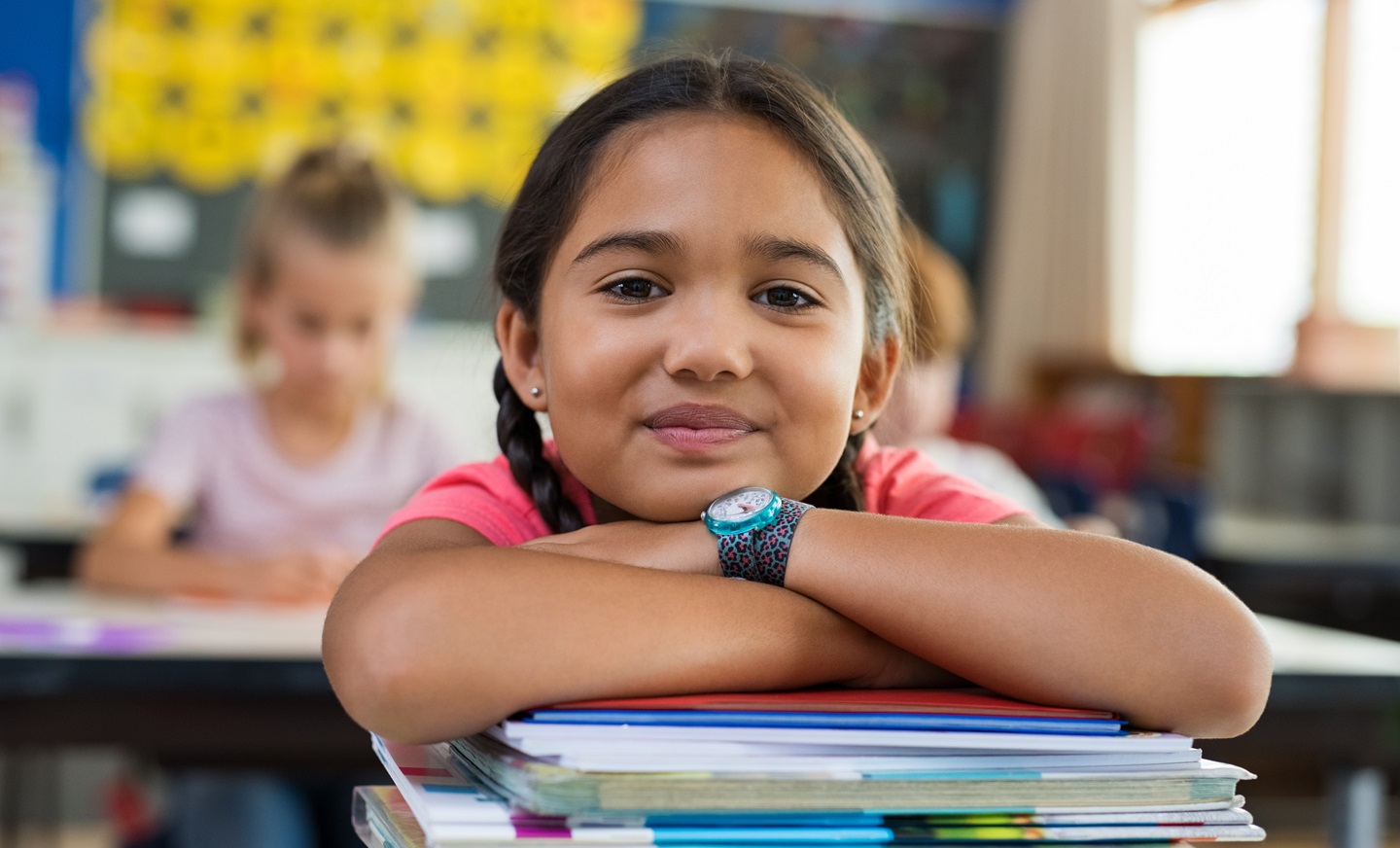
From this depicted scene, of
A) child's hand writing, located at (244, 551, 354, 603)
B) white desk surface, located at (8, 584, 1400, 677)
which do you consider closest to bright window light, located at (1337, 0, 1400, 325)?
white desk surface, located at (8, 584, 1400, 677)

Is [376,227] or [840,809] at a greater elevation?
[376,227]

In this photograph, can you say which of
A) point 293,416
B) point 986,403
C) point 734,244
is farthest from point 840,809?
point 986,403

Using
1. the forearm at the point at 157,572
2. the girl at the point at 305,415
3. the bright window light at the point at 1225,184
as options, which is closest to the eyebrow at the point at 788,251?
the forearm at the point at 157,572

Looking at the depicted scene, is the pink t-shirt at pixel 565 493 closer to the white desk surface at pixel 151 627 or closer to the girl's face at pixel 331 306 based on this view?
the white desk surface at pixel 151 627

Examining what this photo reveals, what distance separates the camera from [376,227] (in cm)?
209

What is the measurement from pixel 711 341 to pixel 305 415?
1.68m

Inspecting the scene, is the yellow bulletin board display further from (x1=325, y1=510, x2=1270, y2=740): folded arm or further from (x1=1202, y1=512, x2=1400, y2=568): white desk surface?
(x1=325, y1=510, x2=1270, y2=740): folded arm

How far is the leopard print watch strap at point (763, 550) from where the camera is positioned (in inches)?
27.8

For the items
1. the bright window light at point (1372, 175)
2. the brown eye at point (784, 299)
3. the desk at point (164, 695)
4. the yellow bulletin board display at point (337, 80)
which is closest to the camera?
the brown eye at point (784, 299)

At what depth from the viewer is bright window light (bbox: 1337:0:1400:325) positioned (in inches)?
190

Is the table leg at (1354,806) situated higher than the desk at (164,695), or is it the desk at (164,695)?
the desk at (164,695)

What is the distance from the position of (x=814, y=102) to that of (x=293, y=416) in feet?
5.27

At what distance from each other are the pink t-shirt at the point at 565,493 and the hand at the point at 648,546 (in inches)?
3.3

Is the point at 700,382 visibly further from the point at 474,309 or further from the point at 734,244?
the point at 474,309
